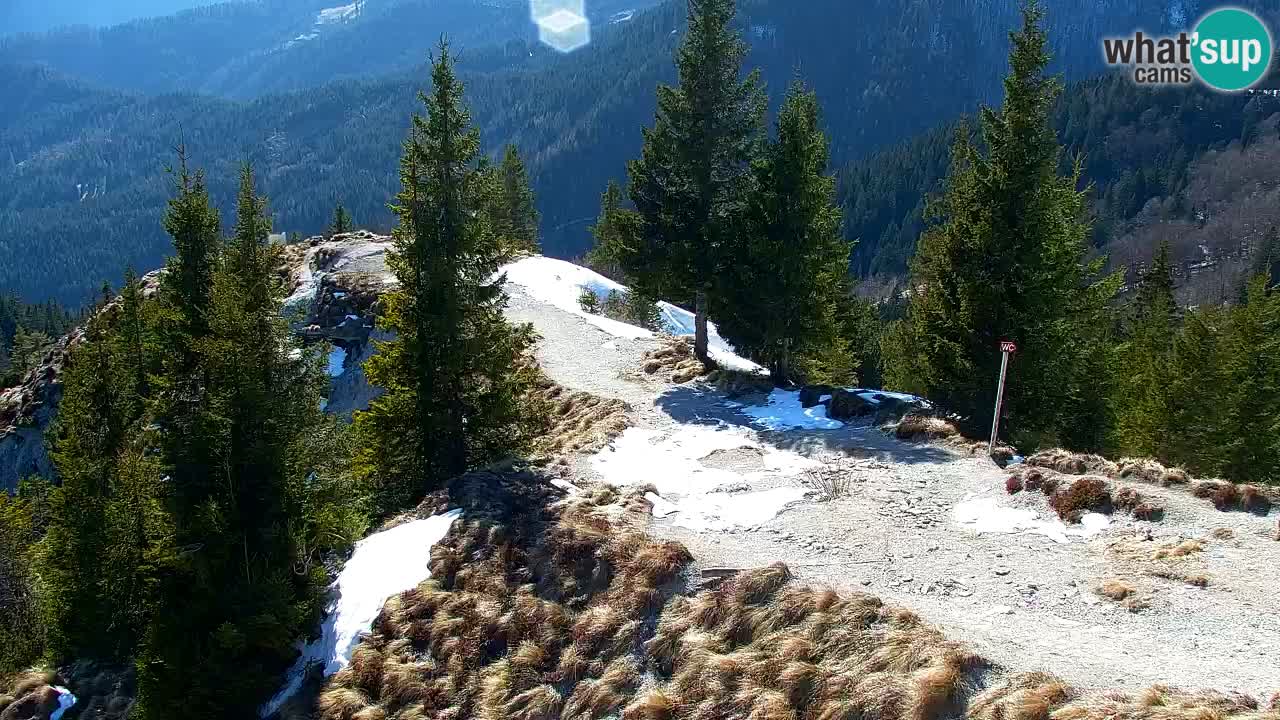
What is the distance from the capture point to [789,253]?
24.0m

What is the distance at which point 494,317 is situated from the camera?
19609 mm

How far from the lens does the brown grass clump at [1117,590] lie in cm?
1123

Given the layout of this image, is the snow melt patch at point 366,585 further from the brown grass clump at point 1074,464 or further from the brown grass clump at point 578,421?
the brown grass clump at point 1074,464

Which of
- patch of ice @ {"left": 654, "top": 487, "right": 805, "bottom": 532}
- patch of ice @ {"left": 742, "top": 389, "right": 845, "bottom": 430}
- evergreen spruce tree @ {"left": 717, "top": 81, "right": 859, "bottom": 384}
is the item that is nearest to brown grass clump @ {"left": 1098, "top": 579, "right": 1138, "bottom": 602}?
patch of ice @ {"left": 654, "top": 487, "right": 805, "bottom": 532}

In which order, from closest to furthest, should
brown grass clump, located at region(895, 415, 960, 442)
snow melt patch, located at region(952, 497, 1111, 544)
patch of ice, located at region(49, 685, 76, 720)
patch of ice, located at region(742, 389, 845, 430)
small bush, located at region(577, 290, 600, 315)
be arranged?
1. snow melt patch, located at region(952, 497, 1111, 544)
2. patch of ice, located at region(49, 685, 76, 720)
3. brown grass clump, located at region(895, 415, 960, 442)
4. patch of ice, located at region(742, 389, 845, 430)
5. small bush, located at region(577, 290, 600, 315)

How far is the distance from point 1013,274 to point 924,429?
495cm

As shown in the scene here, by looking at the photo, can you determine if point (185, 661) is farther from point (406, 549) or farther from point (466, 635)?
point (466, 635)

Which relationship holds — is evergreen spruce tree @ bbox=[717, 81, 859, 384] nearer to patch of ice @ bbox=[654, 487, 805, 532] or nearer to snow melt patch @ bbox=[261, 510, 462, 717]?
patch of ice @ bbox=[654, 487, 805, 532]

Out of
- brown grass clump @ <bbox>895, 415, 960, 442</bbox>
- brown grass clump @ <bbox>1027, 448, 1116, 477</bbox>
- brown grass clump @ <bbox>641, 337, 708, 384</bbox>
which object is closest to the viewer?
brown grass clump @ <bbox>1027, 448, 1116, 477</bbox>

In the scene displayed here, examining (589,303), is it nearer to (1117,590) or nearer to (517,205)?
(517,205)

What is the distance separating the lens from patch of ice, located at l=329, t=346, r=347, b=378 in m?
38.6

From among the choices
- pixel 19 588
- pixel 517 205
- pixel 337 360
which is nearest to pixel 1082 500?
pixel 337 360

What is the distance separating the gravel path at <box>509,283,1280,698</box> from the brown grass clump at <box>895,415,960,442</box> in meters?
0.62

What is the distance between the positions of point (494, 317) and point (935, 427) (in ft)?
35.2
